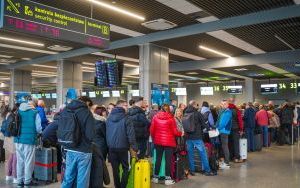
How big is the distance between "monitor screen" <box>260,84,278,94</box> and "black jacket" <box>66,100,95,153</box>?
69.5 feet

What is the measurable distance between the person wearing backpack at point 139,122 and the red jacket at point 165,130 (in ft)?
1.47

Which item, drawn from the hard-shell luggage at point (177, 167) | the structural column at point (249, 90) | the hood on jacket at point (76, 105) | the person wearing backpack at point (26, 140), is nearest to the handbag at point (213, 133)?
the hard-shell luggage at point (177, 167)

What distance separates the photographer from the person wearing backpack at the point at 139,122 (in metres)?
Result: 6.58

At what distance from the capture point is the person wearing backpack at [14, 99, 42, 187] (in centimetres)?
591

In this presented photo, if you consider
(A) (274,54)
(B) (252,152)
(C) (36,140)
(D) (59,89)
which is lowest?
(B) (252,152)

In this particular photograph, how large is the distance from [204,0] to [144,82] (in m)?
4.60

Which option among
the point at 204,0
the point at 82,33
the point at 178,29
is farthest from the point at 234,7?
the point at 82,33

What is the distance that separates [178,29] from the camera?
10031 mm

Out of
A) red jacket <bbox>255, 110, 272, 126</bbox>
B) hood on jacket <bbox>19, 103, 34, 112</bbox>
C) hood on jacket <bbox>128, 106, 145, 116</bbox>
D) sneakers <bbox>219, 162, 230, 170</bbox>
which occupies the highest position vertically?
hood on jacket <bbox>19, 103, 34, 112</bbox>

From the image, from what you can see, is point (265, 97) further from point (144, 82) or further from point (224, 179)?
point (224, 179)

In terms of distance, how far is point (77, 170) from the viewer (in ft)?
14.0

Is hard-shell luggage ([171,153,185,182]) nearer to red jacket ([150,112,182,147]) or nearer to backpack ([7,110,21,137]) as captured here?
red jacket ([150,112,182,147])

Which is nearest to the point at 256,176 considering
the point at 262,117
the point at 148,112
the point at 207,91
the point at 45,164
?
the point at 148,112

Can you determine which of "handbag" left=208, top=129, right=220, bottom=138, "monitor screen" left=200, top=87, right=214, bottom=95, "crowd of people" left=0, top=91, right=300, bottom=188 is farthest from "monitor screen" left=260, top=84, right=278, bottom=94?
"handbag" left=208, top=129, right=220, bottom=138
